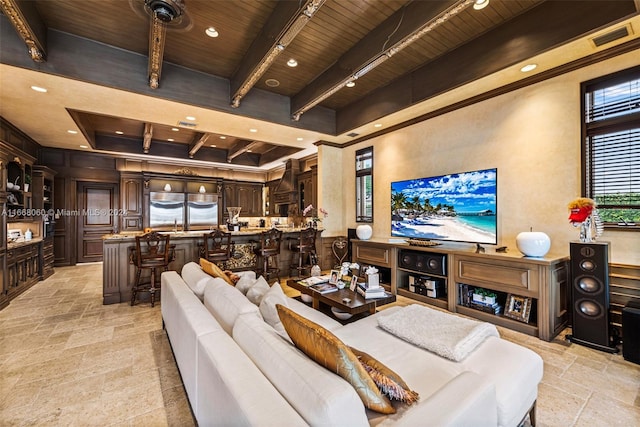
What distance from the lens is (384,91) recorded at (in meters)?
4.48

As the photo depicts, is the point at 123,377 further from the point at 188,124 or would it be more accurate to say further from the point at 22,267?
the point at 22,267

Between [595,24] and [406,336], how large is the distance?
3199mm

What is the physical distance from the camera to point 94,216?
7.30m

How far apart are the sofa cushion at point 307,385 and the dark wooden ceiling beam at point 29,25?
3239 millimetres

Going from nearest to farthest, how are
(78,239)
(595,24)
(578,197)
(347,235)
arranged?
(595,24) < (578,197) < (347,235) < (78,239)

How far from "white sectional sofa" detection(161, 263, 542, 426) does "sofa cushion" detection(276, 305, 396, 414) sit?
4cm

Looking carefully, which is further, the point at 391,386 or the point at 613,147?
the point at 613,147

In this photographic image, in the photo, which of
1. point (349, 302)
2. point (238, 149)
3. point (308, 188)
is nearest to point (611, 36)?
point (349, 302)

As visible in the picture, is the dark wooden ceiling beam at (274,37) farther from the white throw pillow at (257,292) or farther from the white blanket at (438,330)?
the white blanket at (438,330)

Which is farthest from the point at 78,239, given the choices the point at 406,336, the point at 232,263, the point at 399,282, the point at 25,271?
the point at 406,336

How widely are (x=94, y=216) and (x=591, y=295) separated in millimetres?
9770

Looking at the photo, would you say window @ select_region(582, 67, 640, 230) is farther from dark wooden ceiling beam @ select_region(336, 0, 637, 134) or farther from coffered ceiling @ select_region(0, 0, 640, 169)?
dark wooden ceiling beam @ select_region(336, 0, 637, 134)

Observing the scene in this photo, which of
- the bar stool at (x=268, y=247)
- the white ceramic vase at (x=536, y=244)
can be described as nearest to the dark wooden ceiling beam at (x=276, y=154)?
the bar stool at (x=268, y=247)

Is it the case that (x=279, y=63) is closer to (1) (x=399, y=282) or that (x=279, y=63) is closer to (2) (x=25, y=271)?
(1) (x=399, y=282)
